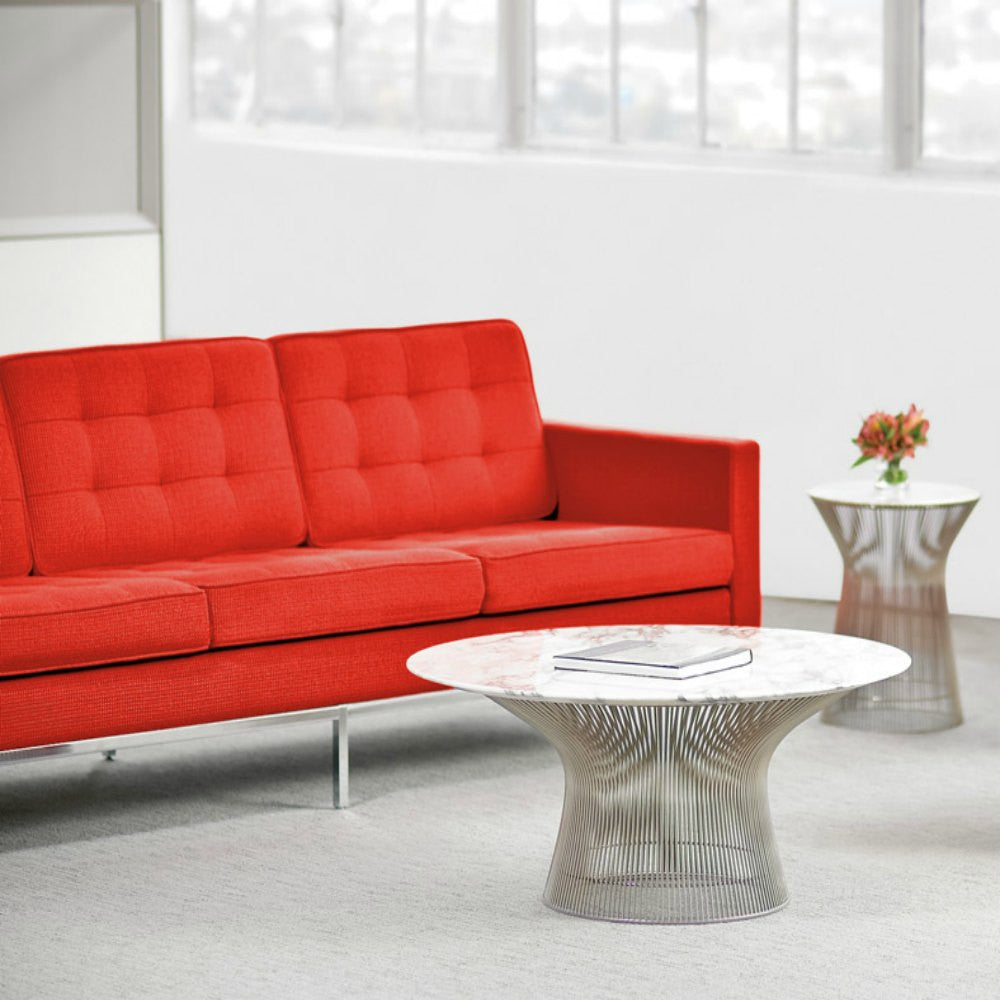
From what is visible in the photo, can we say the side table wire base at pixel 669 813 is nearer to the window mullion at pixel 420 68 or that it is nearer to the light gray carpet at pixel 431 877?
the light gray carpet at pixel 431 877

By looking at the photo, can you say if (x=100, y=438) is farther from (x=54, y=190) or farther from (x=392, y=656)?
(x=54, y=190)

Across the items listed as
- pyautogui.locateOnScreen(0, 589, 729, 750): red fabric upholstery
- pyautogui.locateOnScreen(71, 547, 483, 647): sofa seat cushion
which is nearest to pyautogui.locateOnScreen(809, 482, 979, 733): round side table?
pyautogui.locateOnScreen(0, 589, 729, 750): red fabric upholstery

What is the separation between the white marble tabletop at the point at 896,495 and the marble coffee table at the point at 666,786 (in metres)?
1.39

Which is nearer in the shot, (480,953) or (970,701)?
(480,953)

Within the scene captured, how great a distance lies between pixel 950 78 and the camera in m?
6.39

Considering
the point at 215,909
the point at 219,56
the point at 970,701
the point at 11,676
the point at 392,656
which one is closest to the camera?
the point at 215,909

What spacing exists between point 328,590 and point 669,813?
1063mm

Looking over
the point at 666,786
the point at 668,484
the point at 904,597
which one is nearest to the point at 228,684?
the point at 666,786

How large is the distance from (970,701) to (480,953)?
92.0 inches

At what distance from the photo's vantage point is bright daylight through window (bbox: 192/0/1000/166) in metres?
6.43

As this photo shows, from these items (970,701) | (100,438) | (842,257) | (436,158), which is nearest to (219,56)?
(436,158)

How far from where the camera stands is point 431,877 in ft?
12.5

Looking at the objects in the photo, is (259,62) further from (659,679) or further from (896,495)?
(659,679)

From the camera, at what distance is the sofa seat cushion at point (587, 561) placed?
4605mm
